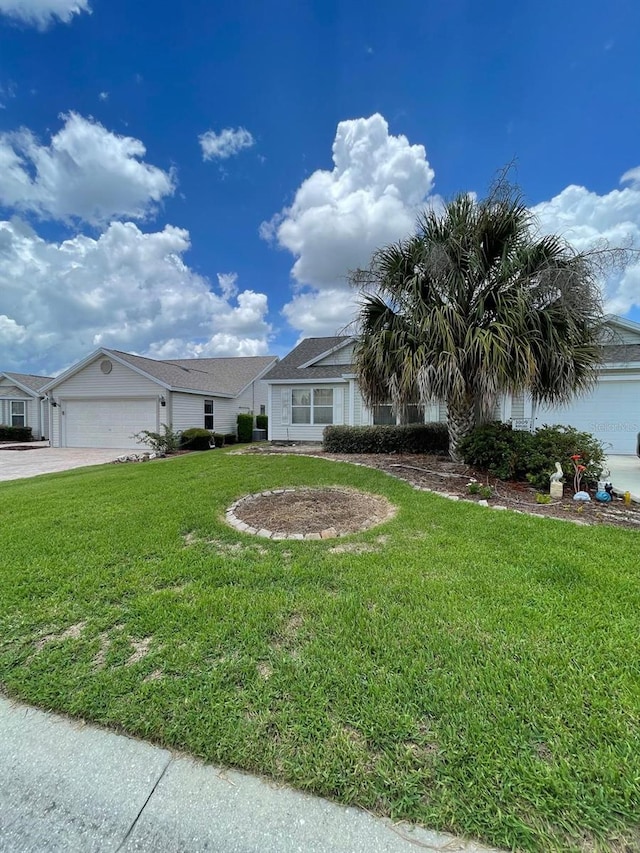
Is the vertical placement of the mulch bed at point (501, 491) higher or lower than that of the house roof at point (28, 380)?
lower

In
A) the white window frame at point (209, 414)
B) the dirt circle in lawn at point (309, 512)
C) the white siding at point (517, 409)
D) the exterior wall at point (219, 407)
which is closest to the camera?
the dirt circle in lawn at point (309, 512)

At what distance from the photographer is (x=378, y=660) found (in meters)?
2.21

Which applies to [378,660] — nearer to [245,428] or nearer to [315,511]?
[315,511]

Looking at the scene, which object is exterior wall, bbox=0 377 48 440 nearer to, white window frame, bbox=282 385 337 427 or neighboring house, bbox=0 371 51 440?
neighboring house, bbox=0 371 51 440

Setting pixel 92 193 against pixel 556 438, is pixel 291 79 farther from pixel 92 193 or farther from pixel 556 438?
pixel 556 438

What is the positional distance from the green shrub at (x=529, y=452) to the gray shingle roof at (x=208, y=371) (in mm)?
13534

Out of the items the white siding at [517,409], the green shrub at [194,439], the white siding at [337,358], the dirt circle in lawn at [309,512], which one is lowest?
the dirt circle in lawn at [309,512]

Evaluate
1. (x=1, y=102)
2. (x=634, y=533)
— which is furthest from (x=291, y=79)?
(x=634, y=533)

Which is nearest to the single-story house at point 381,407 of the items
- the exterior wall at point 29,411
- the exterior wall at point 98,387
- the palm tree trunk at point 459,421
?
the palm tree trunk at point 459,421

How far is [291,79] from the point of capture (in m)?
9.58

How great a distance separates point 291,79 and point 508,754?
13.5 m

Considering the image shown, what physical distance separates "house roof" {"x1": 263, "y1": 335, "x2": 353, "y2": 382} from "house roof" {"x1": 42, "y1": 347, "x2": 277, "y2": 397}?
4.89 meters

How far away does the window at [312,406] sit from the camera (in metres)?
14.7

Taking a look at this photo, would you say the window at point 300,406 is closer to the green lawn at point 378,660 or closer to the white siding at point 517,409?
the white siding at point 517,409
